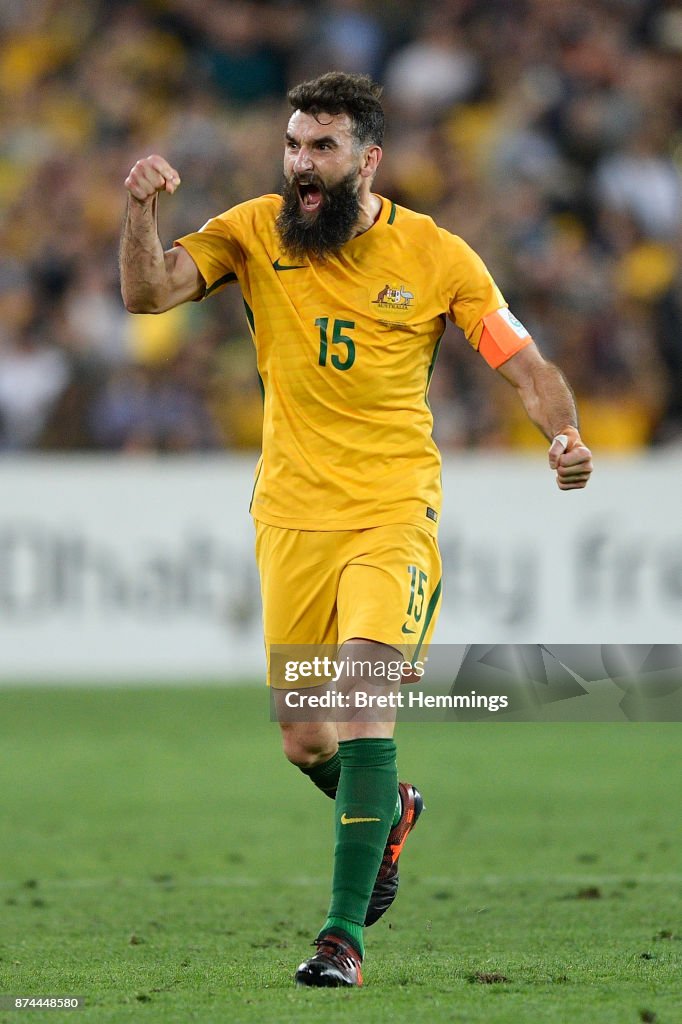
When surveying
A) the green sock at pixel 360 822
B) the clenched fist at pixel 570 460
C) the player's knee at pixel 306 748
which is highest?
the clenched fist at pixel 570 460

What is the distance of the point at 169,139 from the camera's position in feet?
52.0

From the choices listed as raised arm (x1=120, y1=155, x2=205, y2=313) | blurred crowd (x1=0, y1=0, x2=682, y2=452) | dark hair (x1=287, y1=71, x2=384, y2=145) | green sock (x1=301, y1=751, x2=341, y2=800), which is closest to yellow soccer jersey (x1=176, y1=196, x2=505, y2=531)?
raised arm (x1=120, y1=155, x2=205, y2=313)

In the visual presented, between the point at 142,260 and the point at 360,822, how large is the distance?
181 centimetres

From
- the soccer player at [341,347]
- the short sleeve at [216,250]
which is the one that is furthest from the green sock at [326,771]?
the short sleeve at [216,250]

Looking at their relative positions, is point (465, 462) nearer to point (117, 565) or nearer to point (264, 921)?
point (117, 565)

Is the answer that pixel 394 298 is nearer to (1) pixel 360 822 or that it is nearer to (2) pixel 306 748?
(2) pixel 306 748

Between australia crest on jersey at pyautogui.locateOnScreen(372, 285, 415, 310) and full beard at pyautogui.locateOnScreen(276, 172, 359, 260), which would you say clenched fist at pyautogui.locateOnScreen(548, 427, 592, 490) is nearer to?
australia crest on jersey at pyautogui.locateOnScreen(372, 285, 415, 310)

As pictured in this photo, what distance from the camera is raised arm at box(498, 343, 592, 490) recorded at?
4801 millimetres

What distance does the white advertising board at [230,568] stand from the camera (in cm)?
1234

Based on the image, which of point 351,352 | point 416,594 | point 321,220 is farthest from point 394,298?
point 416,594

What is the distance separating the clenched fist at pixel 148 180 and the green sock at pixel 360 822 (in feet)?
5.74

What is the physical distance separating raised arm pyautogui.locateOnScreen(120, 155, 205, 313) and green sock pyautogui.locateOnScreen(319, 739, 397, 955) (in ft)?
4.90

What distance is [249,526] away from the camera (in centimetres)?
1279

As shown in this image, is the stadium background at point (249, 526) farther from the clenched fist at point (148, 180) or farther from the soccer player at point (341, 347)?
the clenched fist at point (148, 180)
